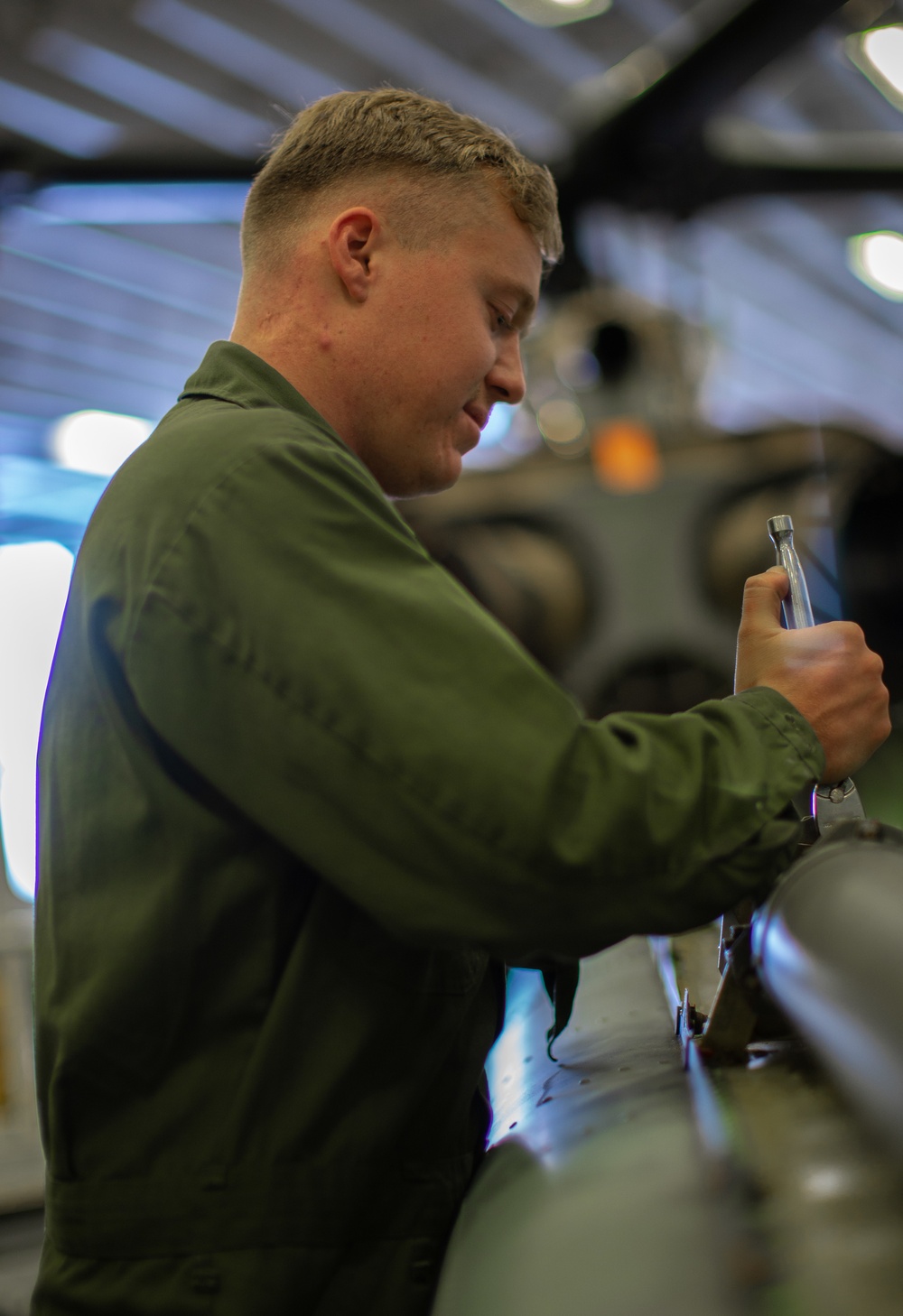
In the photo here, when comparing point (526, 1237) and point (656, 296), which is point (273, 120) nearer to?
point (656, 296)

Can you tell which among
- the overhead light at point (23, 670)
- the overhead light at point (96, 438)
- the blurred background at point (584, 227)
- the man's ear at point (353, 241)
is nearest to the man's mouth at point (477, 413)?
the man's ear at point (353, 241)

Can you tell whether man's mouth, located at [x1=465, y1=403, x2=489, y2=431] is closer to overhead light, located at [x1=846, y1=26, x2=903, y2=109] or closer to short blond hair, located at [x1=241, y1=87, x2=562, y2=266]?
short blond hair, located at [x1=241, y1=87, x2=562, y2=266]

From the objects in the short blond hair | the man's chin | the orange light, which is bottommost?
the man's chin

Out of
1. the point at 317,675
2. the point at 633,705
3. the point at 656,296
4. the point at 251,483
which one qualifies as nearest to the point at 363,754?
the point at 317,675

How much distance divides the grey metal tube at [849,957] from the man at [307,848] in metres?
0.03

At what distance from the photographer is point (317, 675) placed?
53 centimetres

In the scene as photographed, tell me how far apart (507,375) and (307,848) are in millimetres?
479

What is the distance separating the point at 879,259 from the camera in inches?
196

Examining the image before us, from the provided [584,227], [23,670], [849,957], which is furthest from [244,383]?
[23,670]

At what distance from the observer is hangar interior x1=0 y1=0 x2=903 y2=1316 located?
465 millimetres

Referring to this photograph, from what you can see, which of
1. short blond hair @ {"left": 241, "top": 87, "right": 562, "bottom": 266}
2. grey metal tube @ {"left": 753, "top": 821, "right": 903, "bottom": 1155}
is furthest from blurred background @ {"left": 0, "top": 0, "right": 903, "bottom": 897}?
grey metal tube @ {"left": 753, "top": 821, "right": 903, "bottom": 1155}

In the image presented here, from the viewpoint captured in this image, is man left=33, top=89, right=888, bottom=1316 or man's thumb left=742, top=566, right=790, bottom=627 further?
man's thumb left=742, top=566, right=790, bottom=627

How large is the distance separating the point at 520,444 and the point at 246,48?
1479 mm

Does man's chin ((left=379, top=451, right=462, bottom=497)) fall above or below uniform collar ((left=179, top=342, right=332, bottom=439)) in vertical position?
below
